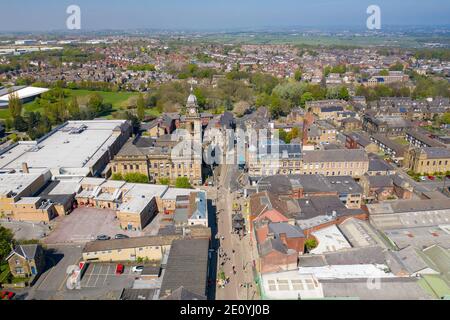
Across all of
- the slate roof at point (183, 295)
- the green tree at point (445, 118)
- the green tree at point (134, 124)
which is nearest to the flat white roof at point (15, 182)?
the slate roof at point (183, 295)

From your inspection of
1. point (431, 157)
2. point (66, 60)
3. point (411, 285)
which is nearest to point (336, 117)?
point (431, 157)

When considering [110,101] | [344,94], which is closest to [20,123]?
[110,101]

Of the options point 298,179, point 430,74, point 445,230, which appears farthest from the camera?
point 430,74

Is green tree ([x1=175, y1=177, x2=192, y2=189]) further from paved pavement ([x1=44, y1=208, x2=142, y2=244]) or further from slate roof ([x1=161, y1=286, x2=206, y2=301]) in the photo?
slate roof ([x1=161, y1=286, x2=206, y2=301])

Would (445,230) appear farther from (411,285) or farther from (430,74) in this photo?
(430,74)

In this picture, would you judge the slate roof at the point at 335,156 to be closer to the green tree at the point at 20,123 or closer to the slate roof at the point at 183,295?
the slate roof at the point at 183,295

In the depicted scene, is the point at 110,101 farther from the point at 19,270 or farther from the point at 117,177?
the point at 19,270
